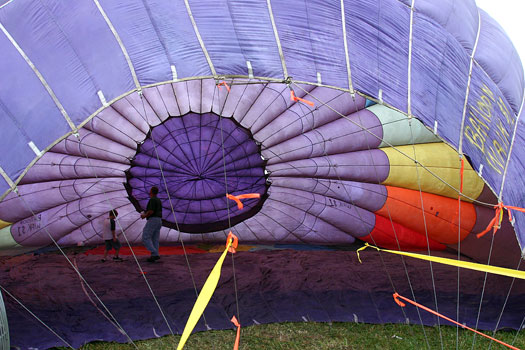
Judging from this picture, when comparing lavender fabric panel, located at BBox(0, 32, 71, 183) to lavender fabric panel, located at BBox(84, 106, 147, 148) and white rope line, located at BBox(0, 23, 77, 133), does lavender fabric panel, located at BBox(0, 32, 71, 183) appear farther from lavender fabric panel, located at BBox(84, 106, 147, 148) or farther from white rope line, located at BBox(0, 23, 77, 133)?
lavender fabric panel, located at BBox(84, 106, 147, 148)

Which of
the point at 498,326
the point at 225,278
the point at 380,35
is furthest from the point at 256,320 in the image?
the point at 380,35

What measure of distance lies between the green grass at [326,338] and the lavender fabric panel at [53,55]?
4.85ft

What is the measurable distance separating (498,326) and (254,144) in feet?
9.18

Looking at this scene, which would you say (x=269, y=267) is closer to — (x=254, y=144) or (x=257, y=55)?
(x=254, y=144)

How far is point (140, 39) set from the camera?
3311 millimetres

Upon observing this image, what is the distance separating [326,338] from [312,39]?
1.89 metres

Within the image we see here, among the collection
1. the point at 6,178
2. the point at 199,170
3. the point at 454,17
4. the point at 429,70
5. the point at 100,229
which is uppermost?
the point at 454,17

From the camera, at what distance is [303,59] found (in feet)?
11.2

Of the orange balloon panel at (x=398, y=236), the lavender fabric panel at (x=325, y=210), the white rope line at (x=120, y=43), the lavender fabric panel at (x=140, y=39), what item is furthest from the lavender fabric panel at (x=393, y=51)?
the orange balloon panel at (x=398, y=236)

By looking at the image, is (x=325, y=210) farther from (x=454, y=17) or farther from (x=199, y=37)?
(x=199, y=37)

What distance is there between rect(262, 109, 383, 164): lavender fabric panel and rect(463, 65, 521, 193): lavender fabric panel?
1.49 meters

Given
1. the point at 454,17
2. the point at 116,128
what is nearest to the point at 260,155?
the point at 116,128

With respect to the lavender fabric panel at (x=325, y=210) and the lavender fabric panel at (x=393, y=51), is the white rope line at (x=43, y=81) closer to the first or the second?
the lavender fabric panel at (x=393, y=51)

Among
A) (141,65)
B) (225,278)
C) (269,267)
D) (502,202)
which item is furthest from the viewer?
(269,267)
